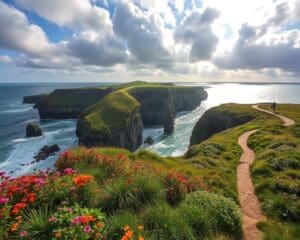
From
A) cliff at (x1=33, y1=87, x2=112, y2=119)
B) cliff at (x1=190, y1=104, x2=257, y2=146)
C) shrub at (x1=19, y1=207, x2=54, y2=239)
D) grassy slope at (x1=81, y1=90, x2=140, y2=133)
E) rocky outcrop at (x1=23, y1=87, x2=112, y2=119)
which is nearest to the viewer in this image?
shrub at (x1=19, y1=207, x2=54, y2=239)

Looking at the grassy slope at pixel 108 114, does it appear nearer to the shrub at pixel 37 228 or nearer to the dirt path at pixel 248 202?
the dirt path at pixel 248 202

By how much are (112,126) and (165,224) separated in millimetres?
87407

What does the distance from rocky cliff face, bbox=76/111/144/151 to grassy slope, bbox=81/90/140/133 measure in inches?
70.9

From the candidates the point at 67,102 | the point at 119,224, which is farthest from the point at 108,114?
the point at 119,224

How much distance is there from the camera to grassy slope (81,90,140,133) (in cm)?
9150

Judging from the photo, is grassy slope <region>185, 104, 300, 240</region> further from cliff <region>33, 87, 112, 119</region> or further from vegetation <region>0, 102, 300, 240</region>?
cliff <region>33, 87, 112, 119</region>

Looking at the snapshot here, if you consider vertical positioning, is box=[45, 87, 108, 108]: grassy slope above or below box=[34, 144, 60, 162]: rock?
below

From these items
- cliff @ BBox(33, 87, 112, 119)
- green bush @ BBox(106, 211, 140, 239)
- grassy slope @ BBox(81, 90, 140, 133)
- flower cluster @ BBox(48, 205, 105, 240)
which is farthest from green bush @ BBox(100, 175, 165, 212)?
cliff @ BBox(33, 87, 112, 119)

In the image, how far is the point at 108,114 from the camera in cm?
10688

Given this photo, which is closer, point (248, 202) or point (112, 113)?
point (248, 202)

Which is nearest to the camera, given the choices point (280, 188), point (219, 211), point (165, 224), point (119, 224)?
point (119, 224)

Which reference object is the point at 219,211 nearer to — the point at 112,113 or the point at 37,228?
the point at 37,228

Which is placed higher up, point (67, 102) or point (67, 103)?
point (67, 102)

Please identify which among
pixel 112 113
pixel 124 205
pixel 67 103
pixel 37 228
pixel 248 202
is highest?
pixel 37 228
